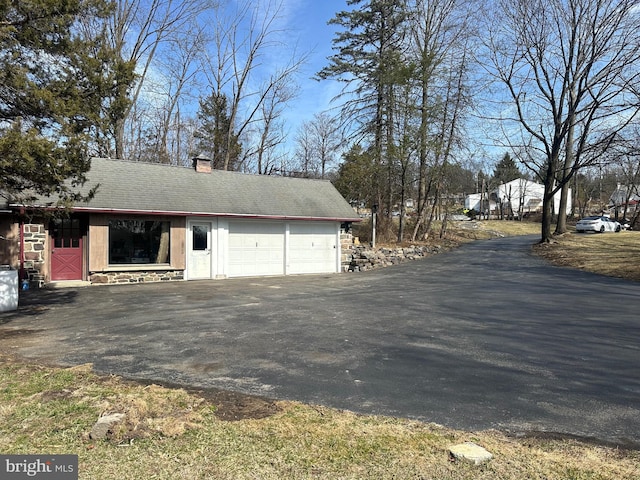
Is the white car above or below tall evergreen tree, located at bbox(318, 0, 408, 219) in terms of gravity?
below

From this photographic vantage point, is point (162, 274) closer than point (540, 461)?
No

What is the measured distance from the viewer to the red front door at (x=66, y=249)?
13406 mm

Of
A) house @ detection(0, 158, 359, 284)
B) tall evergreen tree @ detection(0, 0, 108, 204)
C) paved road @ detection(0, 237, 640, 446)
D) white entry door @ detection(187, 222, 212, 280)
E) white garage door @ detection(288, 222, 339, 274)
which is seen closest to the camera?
paved road @ detection(0, 237, 640, 446)

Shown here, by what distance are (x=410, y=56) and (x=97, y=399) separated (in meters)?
25.8

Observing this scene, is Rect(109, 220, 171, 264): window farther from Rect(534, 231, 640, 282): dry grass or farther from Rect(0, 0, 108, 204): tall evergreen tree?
Rect(534, 231, 640, 282): dry grass

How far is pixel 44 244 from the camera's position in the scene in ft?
43.0

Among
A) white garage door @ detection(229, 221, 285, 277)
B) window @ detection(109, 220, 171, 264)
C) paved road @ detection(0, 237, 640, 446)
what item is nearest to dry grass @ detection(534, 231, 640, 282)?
paved road @ detection(0, 237, 640, 446)

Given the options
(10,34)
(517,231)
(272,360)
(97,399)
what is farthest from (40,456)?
(517,231)

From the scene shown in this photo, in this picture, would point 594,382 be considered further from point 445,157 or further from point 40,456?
point 445,157

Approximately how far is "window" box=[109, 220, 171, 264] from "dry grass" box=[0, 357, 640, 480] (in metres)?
10.7

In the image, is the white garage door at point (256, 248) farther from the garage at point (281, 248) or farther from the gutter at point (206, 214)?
Answer: the gutter at point (206, 214)

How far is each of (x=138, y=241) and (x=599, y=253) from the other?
68.4 ft
